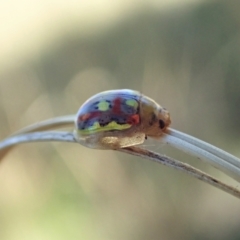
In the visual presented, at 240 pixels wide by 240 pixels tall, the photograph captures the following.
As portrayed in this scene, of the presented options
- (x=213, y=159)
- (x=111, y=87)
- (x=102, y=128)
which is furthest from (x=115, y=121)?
(x=111, y=87)

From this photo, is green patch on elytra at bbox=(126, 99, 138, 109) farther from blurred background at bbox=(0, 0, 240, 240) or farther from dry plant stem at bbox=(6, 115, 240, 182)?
blurred background at bbox=(0, 0, 240, 240)

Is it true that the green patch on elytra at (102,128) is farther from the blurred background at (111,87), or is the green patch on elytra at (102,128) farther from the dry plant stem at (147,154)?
the blurred background at (111,87)

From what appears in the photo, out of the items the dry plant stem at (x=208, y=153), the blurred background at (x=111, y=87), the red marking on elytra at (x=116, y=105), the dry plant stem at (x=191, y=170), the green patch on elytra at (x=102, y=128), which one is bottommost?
the blurred background at (x=111, y=87)

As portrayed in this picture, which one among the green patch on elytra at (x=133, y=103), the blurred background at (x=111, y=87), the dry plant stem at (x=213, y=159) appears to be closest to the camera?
the dry plant stem at (x=213, y=159)

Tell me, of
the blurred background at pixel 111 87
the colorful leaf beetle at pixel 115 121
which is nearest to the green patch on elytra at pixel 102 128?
the colorful leaf beetle at pixel 115 121

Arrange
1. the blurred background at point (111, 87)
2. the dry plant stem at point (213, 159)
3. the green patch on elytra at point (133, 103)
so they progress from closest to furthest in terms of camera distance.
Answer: the dry plant stem at point (213, 159) < the green patch on elytra at point (133, 103) < the blurred background at point (111, 87)

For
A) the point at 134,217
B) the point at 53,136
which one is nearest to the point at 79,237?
the point at 134,217

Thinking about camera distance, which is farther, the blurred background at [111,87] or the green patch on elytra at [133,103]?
the blurred background at [111,87]

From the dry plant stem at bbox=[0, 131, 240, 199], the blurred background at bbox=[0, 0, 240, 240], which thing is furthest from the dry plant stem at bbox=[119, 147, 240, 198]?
the blurred background at bbox=[0, 0, 240, 240]
